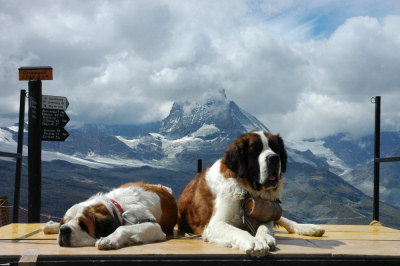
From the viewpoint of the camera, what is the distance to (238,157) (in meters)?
4.90

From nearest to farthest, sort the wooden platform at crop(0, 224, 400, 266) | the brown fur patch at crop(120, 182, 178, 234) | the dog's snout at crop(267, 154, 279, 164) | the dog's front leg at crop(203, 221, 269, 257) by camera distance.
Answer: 1. the wooden platform at crop(0, 224, 400, 266)
2. the dog's front leg at crop(203, 221, 269, 257)
3. the dog's snout at crop(267, 154, 279, 164)
4. the brown fur patch at crop(120, 182, 178, 234)

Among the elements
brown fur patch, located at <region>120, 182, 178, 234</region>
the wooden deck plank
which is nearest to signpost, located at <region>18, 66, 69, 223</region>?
the wooden deck plank

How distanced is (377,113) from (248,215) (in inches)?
192

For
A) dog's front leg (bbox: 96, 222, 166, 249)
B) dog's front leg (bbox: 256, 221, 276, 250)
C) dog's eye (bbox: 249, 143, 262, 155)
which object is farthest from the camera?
dog's eye (bbox: 249, 143, 262, 155)

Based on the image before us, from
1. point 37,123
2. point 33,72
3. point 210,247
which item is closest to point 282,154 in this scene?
point 210,247

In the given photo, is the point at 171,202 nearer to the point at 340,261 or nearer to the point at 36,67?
the point at 340,261

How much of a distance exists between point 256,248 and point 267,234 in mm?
661

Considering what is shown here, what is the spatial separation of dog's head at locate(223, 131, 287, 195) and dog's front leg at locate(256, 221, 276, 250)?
445 mm

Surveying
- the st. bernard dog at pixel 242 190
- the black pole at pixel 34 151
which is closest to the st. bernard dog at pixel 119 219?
the st. bernard dog at pixel 242 190

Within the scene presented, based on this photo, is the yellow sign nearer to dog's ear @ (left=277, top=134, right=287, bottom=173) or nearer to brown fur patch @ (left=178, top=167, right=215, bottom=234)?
brown fur patch @ (left=178, top=167, right=215, bottom=234)

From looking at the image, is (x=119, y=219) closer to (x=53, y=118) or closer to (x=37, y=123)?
(x=37, y=123)

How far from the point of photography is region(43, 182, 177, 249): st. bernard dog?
167 inches

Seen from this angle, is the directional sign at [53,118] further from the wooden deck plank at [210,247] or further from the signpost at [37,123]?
the wooden deck plank at [210,247]

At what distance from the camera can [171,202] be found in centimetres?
560
